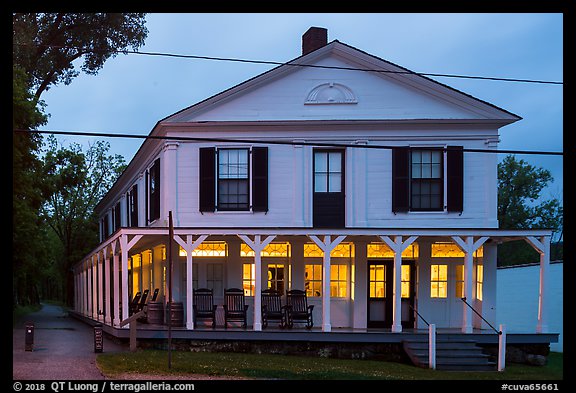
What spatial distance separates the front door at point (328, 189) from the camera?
2123cm

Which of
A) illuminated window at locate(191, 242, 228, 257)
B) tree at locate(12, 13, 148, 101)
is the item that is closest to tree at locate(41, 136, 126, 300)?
tree at locate(12, 13, 148, 101)

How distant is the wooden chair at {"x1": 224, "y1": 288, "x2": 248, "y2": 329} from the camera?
2031 centimetres

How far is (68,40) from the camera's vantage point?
35.1 metres

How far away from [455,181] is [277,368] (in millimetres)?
8569

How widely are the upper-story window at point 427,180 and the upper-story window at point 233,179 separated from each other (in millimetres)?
3974

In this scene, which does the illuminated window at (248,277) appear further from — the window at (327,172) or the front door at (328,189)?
the window at (327,172)

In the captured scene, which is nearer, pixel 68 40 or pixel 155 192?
pixel 155 192

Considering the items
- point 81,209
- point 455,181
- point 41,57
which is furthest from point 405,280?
point 81,209

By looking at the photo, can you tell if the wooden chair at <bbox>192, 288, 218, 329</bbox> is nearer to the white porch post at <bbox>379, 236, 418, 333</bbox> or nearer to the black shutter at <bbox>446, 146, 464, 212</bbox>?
the white porch post at <bbox>379, 236, 418, 333</bbox>

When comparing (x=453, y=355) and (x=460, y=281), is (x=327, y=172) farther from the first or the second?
(x=453, y=355)

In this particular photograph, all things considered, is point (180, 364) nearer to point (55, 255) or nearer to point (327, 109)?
point (327, 109)
